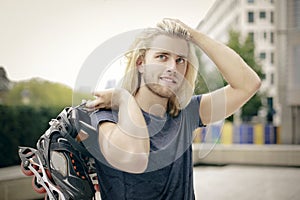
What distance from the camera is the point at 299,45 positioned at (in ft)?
9.57

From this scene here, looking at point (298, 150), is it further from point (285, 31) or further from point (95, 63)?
point (95, 63)

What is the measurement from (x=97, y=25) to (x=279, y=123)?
5.39 feet

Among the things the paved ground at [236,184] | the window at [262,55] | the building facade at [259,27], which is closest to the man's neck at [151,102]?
the building facade at [259,27]

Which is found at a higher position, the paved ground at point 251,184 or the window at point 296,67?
the window at point 296,67

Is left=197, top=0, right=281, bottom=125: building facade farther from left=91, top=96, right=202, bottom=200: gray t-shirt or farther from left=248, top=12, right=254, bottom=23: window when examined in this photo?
left=91, top=96, right=202, bottom=200: gray t-shirt

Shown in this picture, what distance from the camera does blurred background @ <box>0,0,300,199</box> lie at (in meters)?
2.02

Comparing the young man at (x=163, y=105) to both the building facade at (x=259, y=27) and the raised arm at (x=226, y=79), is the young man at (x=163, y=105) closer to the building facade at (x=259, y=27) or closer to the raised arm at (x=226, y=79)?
the raised arm at (x=226, y=79)

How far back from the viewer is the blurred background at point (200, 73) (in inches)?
79.4

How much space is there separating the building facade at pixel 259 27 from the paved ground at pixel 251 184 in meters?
0.43

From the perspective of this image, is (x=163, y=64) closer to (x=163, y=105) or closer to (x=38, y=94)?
(x=163, y=105)

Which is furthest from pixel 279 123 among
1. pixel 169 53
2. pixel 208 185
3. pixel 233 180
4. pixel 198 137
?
pixel 169 53

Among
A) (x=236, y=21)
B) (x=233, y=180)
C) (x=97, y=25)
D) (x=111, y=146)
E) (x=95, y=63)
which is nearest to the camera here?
(x=111, y=146)

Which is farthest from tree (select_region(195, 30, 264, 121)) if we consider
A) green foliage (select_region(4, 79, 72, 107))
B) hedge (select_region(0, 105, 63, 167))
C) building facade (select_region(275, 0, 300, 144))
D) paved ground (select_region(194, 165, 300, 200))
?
hedge (select_region(0, 105, 63, 167))

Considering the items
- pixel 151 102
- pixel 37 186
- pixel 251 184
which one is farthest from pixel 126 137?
pixel 251 184
